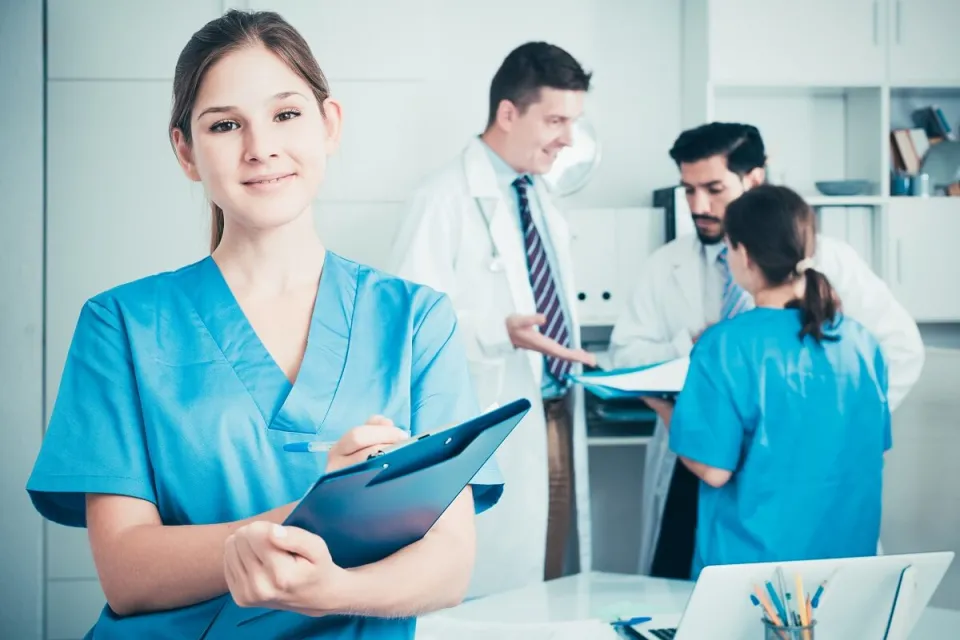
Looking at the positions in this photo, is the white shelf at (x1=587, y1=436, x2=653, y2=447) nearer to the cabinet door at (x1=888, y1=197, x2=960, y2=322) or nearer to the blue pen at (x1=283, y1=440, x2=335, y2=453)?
the cabinet door at (x1=888, y1=197, x2=960, y2=322)

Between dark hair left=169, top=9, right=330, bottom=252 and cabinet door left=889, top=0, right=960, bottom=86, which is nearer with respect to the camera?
dark hair left=169, top=9, right=330, bottom=252

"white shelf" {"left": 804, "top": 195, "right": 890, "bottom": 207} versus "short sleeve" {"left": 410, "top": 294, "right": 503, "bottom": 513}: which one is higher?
"white shelf" {"left": 804, "top": 195, "right": 890, "bottom": 207}

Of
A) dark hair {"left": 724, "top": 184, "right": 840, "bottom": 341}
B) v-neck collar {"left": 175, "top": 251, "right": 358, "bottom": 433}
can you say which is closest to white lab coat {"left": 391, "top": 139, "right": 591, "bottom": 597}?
dark hair {"left": 724, "top": 184, "right": 840, "bottom": 341}

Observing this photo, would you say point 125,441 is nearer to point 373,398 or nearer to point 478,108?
point 373,398

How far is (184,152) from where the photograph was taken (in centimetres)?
110

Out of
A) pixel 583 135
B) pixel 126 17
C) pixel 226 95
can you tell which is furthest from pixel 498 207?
pixel 226 95

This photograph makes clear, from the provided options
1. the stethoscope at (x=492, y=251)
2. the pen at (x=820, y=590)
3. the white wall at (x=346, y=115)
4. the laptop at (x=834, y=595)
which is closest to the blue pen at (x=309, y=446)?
the laptop at (x=834, y=595)

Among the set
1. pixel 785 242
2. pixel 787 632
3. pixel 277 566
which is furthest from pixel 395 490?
pixel 785 242

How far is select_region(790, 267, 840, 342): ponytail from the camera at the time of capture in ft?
7.00

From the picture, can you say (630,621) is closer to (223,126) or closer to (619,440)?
(223,126)

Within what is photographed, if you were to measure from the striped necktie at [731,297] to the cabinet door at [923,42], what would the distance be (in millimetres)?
1096

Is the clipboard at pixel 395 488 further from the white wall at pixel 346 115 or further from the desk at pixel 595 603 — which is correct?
the white wall at pixel 346 115

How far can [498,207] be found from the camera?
2.91 meters

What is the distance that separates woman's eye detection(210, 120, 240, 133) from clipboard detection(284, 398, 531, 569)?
45cm
